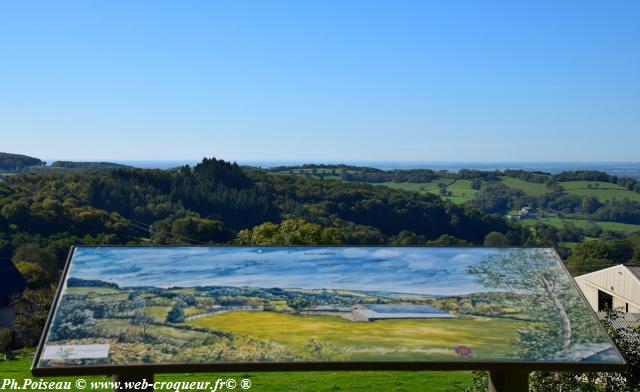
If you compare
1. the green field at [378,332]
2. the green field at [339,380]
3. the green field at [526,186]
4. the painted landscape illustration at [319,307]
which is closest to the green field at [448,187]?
the green field at [526,186]

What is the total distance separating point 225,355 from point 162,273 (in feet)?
5.40

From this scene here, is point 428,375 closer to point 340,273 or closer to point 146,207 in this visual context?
point 340,273

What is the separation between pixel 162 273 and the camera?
8078 millimetres

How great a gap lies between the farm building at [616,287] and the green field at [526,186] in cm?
8729

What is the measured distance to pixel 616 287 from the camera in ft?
98.0

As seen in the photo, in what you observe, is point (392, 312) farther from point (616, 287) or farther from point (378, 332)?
point (616, 287)

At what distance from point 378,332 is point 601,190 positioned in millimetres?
114545

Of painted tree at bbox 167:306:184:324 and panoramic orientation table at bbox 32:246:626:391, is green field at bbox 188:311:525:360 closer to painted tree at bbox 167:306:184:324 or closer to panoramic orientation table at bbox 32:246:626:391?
panoramic orientation table at bbox 32:246:626:391

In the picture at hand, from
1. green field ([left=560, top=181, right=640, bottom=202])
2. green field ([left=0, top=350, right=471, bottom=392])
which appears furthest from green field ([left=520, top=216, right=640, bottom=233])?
green field ([left=0, top=350, right=471, bottom=392])

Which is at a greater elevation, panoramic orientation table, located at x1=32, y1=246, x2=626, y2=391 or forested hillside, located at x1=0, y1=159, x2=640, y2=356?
panoramic orientation table, located at x1=32, y1=246, x2=626, y2=391

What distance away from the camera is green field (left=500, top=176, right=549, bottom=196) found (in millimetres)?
118000

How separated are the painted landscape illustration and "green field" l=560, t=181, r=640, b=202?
10612cm

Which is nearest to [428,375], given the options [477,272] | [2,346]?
[477,272]

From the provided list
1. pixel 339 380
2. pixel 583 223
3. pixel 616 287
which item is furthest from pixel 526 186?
pixel 339 380
